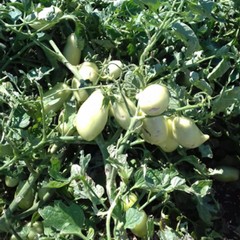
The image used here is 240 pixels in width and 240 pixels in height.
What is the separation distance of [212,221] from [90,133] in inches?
18.2

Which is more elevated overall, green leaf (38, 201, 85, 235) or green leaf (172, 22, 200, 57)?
green leaf (172, 22, 200, 57)

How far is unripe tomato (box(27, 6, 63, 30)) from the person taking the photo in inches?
53.7

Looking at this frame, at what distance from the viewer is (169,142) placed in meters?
1.33

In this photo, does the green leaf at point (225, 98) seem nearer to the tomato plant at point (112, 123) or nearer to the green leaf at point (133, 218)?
the tomato plant at point (112, 123)

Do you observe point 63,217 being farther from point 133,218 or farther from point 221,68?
point 221,68

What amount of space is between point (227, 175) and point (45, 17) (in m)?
0.64

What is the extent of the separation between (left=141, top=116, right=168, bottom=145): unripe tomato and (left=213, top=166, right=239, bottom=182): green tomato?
393mm

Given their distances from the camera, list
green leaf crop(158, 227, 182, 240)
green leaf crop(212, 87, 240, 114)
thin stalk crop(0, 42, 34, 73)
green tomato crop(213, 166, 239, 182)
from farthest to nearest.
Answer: green tomato crop(213, 166, 239, 182), thin stalk crop(0, 42, 34, 73), green leaf crop(212, 87, 240, 114), green leaf crop(158, 227, 182, 240)

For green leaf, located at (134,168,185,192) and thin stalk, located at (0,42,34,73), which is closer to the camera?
green leaf, located at (134,168,185,192)

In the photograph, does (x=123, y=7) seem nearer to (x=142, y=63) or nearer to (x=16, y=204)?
(x=142, y=63)

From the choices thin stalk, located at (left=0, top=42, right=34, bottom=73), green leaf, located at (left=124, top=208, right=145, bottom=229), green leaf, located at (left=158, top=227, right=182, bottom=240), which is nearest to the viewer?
green leaf, located at (left=124, top=208, right=145, bottom=229)

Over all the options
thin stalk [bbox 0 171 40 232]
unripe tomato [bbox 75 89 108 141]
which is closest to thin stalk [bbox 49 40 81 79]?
unripe tomato [bbox 75 89 108 141]

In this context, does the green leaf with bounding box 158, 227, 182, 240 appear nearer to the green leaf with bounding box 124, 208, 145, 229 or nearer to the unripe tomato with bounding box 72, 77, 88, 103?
the green leaf with bounding box 124, 208, 145, 229

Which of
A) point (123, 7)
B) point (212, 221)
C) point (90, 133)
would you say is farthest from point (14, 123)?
point (212, 221)
